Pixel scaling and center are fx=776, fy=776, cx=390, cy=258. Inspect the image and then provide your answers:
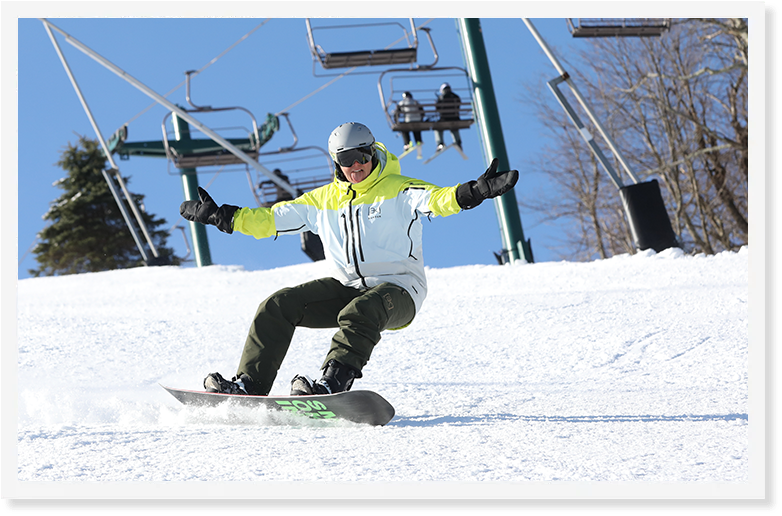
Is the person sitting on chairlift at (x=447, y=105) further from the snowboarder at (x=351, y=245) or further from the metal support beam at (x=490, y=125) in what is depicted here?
the snowboarder at (x=351, y=245)

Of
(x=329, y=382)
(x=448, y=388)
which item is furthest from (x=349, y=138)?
(x=448, y=388)

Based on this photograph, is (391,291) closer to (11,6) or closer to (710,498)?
(710,498)

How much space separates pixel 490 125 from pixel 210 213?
8.34 metres

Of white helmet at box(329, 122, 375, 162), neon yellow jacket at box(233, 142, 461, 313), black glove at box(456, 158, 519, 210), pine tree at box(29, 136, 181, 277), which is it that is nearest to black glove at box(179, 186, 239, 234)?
neon yellow jacket at box(233, 142, 461, 313)

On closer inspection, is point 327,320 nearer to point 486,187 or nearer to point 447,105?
point 486,187

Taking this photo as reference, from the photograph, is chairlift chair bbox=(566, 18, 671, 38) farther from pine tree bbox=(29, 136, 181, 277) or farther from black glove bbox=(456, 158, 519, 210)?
pine tree bbox=(29, 136, 181, 277)

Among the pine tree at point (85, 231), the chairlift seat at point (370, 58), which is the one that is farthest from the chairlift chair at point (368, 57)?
the pine tree at point (85, 231)

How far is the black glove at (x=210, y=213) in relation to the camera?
331cm

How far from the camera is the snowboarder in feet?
9.53

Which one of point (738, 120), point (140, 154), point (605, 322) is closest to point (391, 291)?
point (605, 322)

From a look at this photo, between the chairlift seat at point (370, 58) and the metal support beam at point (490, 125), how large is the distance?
1104 millimetres

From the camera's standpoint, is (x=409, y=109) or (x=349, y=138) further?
(x=409, y=109)

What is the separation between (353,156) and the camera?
3160 millimetres

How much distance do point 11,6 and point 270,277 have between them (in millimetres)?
5414
